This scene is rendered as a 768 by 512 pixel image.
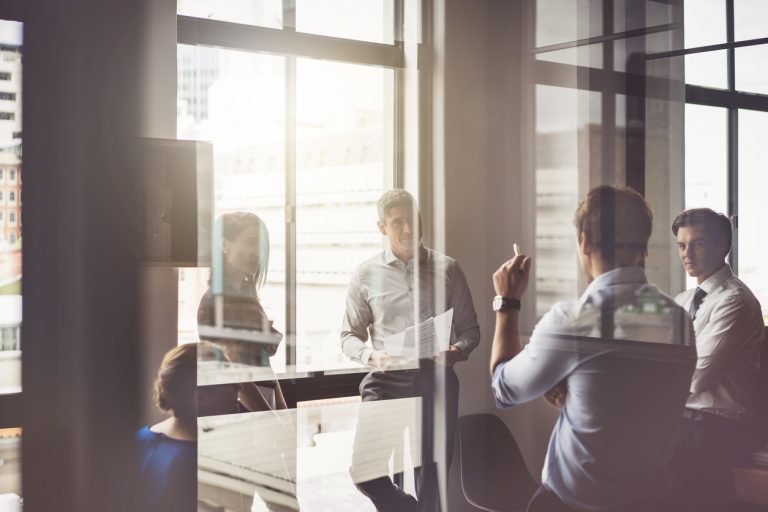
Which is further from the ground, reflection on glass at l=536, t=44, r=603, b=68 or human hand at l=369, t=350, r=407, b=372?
reflection on glass at l=536, t=44, r=603, b=68

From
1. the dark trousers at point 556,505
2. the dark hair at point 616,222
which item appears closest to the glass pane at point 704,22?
the dark hair at point 616,222

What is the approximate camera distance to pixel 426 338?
3.70 m

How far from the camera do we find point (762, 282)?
2.17m

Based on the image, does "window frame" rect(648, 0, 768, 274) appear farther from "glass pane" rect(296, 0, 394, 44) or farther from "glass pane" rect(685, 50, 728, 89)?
"glass pane" rect(296, 0, 394, 44)

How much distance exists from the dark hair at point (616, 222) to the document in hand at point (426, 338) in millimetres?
1126

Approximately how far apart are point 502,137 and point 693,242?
54.0 inches

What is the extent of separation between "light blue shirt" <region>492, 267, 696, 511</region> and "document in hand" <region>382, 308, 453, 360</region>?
941 millimetres

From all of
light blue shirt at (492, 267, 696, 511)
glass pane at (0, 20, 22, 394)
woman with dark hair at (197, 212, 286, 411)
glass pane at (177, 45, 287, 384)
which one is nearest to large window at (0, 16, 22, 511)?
glass pane at (0, 20, 22, 394)

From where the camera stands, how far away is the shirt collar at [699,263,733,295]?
2217 millimetres

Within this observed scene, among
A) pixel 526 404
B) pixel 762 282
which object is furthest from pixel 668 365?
pixel 526 404

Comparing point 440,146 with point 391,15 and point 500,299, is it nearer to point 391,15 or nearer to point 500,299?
point 391,15

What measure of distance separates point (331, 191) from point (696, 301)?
187cm

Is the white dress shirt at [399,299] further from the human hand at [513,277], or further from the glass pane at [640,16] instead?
the glass pane at [640,16]

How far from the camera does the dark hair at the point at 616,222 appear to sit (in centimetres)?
243
